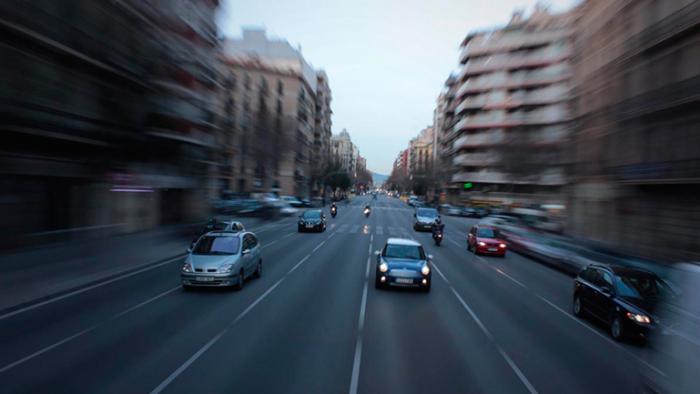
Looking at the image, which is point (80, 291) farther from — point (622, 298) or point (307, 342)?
point (622, 298)

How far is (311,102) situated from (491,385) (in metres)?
93.6

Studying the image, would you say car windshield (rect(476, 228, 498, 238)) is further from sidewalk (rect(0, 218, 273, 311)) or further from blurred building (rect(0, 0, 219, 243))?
blurred building (rect(0, 0, 219, 243))

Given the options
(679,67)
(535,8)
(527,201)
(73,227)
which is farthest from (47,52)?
(535,8)

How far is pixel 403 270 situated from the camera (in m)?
13.7

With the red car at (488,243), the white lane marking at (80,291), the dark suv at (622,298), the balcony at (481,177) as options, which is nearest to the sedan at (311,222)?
the red car at (488,243)

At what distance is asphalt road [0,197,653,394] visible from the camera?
6.79 meters

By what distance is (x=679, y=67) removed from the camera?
21141mm

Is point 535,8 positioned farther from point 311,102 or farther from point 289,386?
point 289,386

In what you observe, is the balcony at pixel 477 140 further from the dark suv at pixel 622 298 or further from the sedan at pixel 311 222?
the dark suv at pixel 622 298

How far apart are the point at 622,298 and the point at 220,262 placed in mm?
9064

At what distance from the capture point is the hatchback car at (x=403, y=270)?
13.6 m

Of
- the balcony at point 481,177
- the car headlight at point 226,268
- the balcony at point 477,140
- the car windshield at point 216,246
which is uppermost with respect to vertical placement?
the balcony at point 477,140

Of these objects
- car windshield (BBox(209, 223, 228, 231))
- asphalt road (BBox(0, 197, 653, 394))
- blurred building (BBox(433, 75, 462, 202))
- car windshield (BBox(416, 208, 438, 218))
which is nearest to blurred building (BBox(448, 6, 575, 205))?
blurred building (BBox(433, 75, 462, 202))

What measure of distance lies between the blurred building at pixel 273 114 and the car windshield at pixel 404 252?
43436 millimetres
